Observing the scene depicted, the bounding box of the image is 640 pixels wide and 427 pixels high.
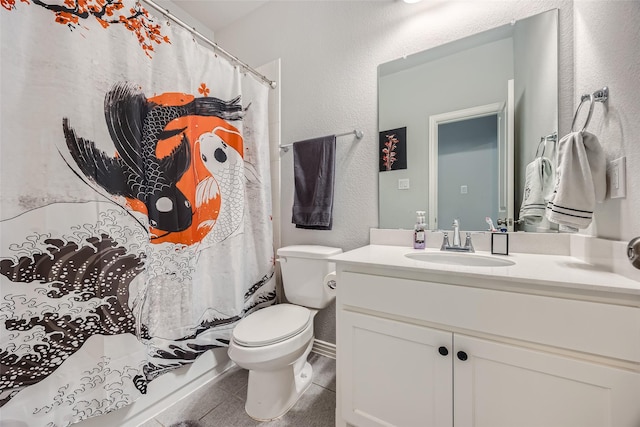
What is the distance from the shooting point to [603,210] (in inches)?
35.0

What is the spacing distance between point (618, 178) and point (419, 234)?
0.70m

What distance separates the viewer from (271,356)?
112 cm

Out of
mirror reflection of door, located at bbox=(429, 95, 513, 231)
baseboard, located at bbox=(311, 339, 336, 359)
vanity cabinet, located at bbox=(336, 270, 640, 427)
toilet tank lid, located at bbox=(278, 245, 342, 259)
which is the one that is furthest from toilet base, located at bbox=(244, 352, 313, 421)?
mirror reflection of door, located at bbox=(429, 95, 513, 231)

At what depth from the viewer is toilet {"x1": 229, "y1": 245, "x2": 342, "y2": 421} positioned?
1.13 meters

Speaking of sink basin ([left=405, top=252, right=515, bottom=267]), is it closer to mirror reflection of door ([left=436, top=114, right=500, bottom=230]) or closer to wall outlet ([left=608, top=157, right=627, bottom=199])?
mirror reflection of door ([left=436, top=114, right=500, bottom=230])

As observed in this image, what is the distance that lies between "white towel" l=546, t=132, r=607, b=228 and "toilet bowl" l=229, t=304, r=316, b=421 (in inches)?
47.0

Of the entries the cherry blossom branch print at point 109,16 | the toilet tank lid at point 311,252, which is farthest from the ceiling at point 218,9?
the toilet tank lid at point 311,252

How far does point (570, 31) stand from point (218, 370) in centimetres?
251

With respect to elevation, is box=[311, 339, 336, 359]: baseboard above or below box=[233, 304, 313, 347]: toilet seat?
below

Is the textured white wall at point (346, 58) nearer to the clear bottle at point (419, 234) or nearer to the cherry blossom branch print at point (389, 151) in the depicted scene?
the cherry blossom branch print at point (389, 151)

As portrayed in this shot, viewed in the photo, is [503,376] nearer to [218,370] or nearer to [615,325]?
[615,325]

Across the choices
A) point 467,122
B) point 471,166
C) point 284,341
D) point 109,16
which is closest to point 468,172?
point 471,166

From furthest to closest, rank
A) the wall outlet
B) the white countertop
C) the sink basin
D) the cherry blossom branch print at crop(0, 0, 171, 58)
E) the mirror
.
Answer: the mirror < the sink basin < the cherry blossom branch print at crop(0, 0, 171, 58) < the wall outlet < the white countertop

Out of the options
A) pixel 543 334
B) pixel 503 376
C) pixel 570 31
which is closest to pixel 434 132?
pixel 570 31
